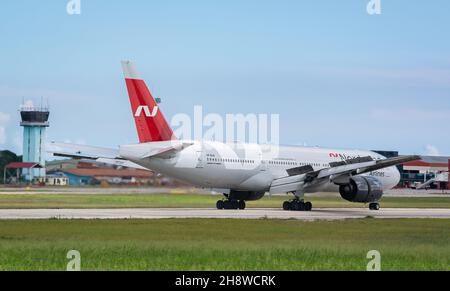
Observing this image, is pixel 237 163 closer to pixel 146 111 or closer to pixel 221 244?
pixel 146 111

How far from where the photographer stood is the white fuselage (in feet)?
169

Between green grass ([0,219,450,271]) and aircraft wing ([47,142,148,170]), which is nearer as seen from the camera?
green grass ([0,219,450,271])

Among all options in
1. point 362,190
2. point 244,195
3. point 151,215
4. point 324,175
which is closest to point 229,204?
point 244,195

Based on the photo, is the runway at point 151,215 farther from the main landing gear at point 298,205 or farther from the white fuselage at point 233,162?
the main landing gear at point 298,205

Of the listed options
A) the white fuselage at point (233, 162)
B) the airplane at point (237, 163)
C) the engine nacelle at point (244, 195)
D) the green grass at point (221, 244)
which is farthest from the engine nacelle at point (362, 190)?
the green grass at point (221, 244)

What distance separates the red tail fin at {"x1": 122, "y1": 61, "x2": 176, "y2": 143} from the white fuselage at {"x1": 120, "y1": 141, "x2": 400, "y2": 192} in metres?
0.73

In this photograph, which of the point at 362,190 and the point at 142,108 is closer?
the point at 142,108

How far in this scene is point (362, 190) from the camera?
55.3 meters

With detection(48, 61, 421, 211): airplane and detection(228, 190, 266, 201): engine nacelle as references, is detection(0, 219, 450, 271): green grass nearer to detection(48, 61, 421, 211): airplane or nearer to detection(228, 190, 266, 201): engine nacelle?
detection(48, 61, 421, 211): airplane

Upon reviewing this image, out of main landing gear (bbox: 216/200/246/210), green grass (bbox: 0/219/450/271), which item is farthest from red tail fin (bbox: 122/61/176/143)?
green grass (bbox: 0/219/450/271)

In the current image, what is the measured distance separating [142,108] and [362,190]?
15.4 metres

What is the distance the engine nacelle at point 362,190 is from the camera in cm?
5541
